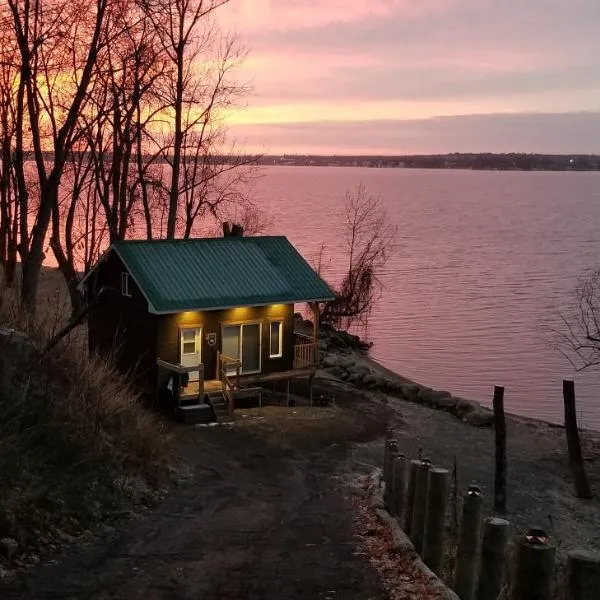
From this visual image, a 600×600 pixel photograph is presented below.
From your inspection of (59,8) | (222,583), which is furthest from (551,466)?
(59,8)

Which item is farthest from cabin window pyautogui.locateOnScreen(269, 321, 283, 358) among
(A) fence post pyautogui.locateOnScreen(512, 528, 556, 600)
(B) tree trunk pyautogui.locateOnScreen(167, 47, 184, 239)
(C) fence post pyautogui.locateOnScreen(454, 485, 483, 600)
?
(A) fence post pyautogui.locateOnScreen(512, 528, 556, 600)

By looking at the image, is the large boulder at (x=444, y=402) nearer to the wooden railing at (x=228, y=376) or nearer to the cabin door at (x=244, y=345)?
the cabin door at (x=244, y=345)

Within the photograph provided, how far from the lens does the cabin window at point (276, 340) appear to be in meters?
25.4

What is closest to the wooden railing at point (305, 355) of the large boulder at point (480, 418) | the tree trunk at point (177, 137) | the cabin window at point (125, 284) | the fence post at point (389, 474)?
the cabin window at point (125, 284)

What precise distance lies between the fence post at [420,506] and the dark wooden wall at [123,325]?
13205 millimetres

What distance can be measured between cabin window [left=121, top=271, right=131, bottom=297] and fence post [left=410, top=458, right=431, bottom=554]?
50.4ft

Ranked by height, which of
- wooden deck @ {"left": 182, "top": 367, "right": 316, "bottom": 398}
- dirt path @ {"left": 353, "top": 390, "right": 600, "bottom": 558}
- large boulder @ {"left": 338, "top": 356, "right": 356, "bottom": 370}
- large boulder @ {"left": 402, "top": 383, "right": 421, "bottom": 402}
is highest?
wooden deck @ {"left": 182, "top": 367, "right": 316, "bottom": 398}

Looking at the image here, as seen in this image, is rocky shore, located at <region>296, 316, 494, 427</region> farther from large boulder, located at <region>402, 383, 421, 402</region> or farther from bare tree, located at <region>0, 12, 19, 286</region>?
bare tree, located at <region>0, 12, 19, 286</region>

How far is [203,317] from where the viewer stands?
23.6 metres

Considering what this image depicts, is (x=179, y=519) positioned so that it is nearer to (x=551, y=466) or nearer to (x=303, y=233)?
(x=551, y=466)

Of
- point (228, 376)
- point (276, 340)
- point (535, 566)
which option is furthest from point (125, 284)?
point (535, 566)

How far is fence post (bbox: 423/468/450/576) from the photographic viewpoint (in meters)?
9.37

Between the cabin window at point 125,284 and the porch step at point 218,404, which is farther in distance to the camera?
the cabin window at point 125,284

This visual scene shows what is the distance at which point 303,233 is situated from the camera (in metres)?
101
